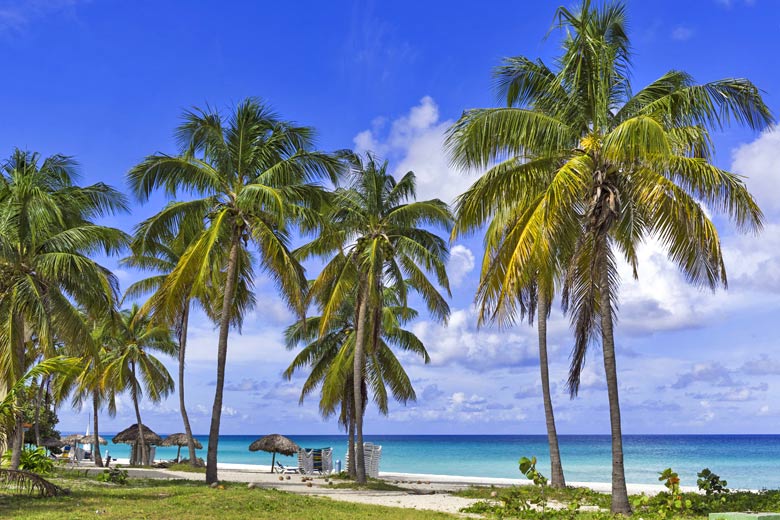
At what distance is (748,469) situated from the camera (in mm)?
56156

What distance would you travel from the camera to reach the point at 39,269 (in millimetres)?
16922

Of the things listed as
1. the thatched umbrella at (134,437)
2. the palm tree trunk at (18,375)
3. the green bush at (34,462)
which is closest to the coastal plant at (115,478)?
the green bush at (34,462)

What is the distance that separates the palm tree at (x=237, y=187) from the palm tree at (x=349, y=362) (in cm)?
651

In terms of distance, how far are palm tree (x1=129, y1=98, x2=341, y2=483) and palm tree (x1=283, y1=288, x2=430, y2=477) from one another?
6508 mm

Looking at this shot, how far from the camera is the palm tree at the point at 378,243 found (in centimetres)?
2083

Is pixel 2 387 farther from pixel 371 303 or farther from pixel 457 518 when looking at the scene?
pixel 457 518

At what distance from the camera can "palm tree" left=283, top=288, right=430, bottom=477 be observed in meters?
25.3

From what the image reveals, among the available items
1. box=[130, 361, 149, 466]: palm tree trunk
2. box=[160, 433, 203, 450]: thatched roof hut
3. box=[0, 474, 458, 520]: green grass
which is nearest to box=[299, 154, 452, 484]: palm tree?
box=[0, 474, 458, 520]: green grass

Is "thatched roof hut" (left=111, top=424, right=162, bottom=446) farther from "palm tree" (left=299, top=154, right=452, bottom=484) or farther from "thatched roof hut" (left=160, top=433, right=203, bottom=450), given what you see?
"palm tree" (left=299, top=154, right=452, bottom=484)

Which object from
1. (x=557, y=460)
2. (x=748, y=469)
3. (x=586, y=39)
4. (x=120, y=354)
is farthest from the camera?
(x=748, y=469)

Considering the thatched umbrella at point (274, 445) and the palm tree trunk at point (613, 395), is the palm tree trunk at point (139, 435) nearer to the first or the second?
the thatched umbrella at point (274, 445)

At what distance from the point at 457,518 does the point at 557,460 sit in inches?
270

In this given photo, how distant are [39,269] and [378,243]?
8.47 meters

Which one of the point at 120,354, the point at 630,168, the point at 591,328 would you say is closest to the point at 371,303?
the point at 591,328
